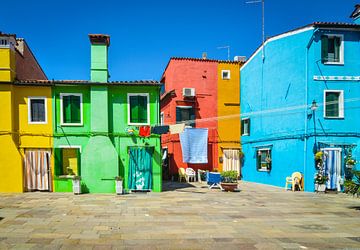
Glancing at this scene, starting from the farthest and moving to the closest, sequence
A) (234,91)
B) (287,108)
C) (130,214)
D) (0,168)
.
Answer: (234,91)
(287,108)
(0,168)
(130,214)

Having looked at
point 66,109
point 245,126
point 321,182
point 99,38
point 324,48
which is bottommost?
point 321,182

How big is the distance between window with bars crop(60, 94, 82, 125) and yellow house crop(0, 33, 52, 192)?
746 millimetres

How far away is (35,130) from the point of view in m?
15.0

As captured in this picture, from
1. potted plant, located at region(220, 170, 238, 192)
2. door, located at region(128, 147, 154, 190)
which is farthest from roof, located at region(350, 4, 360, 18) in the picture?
door, located at region(128, 147, 154, 190)

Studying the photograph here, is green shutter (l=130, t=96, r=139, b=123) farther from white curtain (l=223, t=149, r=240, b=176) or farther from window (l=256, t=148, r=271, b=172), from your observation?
white curtain (l=223, t=149, r=240, b=176)

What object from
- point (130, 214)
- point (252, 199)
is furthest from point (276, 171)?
point (130, 214)

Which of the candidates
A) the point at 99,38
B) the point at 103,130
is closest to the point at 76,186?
the point at 103,130

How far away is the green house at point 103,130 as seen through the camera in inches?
582

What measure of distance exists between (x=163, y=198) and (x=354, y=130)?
1220cm

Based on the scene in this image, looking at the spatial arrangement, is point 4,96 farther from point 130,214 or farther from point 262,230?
point 262,230

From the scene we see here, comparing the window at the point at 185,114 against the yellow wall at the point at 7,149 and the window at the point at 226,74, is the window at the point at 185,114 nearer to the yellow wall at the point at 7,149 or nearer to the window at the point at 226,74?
the window at the point at 226,74

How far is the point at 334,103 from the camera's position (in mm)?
16469

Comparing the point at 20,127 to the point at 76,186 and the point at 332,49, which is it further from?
the point at 332,49

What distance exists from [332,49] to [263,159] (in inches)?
342
